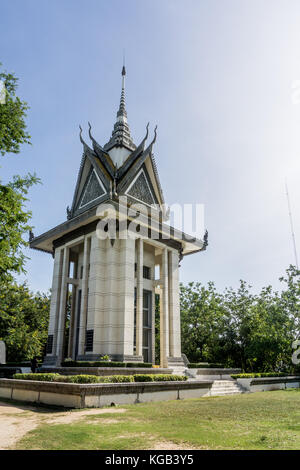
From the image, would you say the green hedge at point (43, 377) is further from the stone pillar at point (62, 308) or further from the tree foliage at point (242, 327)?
the tree foliage at point (242, 327)

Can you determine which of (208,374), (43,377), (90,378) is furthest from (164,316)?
(90,378)

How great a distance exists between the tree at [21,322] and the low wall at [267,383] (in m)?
16.4

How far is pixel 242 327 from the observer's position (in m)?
31.0

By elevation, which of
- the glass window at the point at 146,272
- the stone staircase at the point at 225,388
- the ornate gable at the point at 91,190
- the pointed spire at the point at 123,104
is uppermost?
the pointed spire at the point at 123,104

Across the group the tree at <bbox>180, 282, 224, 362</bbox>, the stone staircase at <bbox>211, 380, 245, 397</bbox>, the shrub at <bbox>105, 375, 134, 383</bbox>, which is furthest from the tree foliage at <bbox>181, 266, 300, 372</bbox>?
the shrub at <bbox>105, 375, 134, 383</bbox>

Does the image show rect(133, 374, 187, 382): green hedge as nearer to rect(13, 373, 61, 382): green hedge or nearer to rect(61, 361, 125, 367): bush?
rect(13, 373, 61, 382): green hedge

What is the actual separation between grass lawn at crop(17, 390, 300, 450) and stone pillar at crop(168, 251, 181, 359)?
1631 cm

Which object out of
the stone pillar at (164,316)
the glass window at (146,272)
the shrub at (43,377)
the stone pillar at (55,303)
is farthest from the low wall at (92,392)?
the glass window at (146,272)

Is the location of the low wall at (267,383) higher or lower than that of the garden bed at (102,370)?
lower

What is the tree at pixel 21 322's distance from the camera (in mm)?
27531

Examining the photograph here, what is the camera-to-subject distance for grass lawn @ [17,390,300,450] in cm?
582
